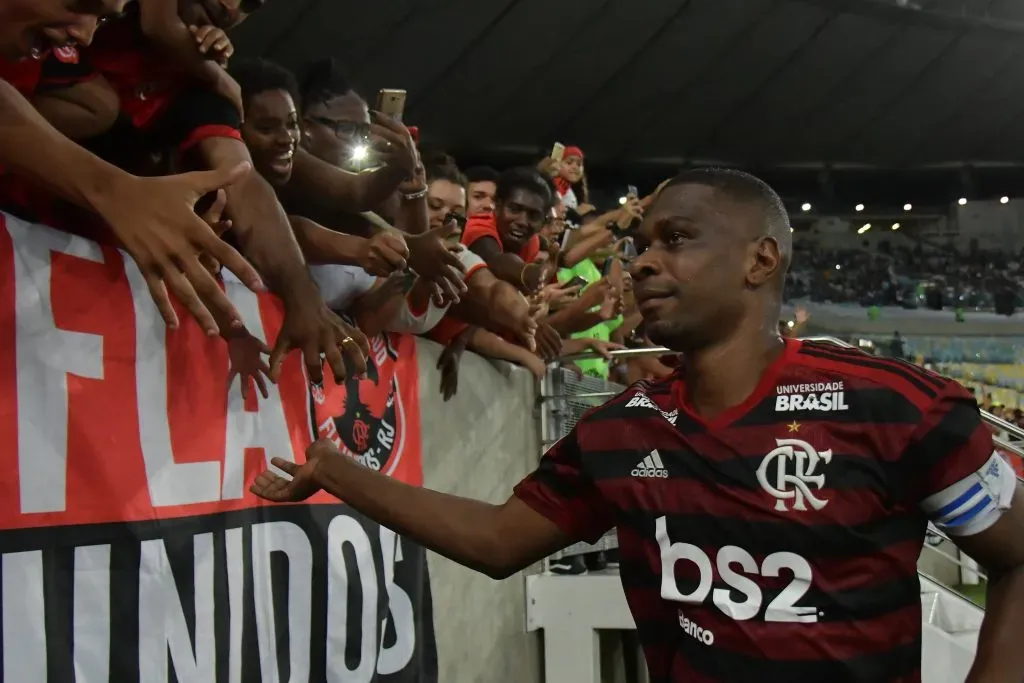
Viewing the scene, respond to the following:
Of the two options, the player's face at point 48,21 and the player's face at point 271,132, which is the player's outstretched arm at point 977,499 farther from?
the player's face at point 271,132

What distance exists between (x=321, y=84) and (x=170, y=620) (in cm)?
162

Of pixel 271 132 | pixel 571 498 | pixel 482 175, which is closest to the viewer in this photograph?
pixel 571 498

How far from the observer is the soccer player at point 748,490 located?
1421 millimetres

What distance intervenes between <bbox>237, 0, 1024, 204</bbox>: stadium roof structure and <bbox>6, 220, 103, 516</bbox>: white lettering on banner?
9330mm

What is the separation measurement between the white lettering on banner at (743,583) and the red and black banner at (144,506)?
1022 mm

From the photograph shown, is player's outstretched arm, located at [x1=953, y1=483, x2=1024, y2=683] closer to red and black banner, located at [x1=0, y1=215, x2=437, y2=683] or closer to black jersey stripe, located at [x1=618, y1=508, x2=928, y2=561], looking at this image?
black jersey stripe, located at [x1=618, y1=508, x2=928, y2=561]

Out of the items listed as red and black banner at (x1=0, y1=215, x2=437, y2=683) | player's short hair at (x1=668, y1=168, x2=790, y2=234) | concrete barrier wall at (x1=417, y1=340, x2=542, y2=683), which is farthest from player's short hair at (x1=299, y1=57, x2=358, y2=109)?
player's short hair at (x1=668, y1=168, x2=790, y2=234)

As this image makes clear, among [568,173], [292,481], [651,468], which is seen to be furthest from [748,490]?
[568,173]

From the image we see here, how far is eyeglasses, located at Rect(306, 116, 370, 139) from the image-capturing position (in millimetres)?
2770

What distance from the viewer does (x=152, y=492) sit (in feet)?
6.20

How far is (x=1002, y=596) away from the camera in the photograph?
1.41m

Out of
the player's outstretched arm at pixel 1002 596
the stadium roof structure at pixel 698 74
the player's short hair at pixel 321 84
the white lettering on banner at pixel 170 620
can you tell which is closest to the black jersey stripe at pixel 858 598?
the player's outstretched arm at pixel 1002 596

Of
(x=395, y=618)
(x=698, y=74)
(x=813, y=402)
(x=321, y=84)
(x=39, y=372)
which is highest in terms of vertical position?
(x=698, y=74)

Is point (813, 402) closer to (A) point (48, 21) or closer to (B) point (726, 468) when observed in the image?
(B) point (726, 468)
